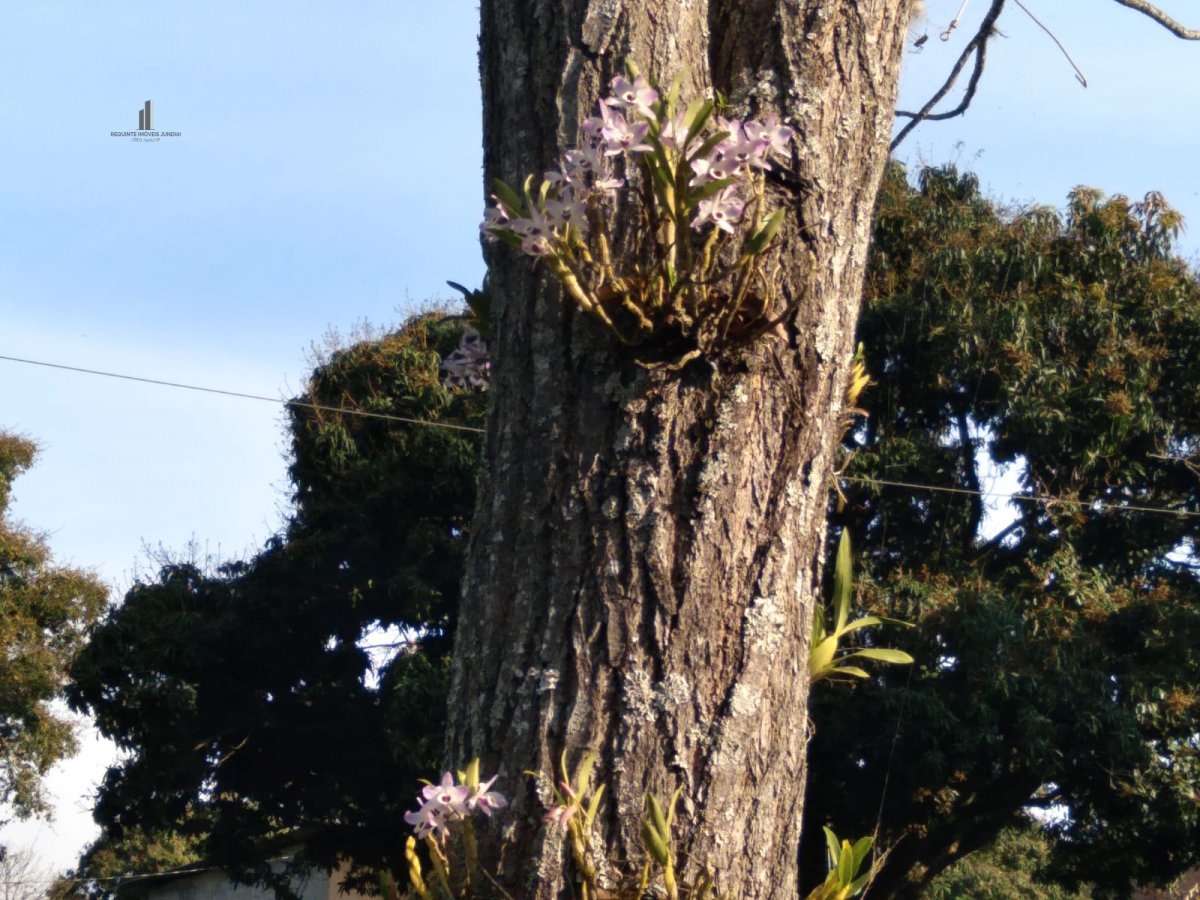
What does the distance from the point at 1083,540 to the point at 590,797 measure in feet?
28.8

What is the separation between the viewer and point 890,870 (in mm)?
9945

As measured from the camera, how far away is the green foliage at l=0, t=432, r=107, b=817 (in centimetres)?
1285

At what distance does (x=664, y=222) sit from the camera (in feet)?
4.42

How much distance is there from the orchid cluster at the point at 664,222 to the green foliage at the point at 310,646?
8.58 metres

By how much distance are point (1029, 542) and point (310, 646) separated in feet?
19.1

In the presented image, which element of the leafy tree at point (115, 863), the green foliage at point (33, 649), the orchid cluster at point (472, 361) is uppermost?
the orchid cluster at point (472, 361)

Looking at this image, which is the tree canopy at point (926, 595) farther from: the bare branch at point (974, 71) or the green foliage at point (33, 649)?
the bare branch at point (974, 71)

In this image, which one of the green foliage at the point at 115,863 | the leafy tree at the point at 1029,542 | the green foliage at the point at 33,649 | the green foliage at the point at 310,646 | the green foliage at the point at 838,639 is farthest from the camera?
the green foliage at the point at 115,863

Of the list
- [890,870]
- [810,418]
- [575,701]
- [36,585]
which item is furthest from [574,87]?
[36,585]

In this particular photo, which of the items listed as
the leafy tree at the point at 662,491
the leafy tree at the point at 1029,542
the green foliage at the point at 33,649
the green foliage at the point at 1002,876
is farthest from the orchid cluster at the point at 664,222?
the green foliage at the point at 1002,876

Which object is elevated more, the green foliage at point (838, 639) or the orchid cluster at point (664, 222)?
the orchid cluster at point (664, 222)

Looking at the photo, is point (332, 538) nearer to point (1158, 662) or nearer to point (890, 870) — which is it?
point (890, 870)

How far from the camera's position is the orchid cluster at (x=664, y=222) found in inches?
51.5

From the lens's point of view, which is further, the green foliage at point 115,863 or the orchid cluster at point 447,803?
the green foliage at point 115,863
